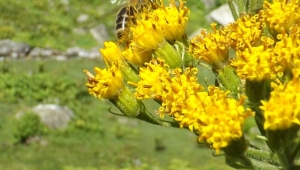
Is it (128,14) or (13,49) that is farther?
(13,49)

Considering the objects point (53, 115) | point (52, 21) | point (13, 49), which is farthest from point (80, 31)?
point (53, 115)

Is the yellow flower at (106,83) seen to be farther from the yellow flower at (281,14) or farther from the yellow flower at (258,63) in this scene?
the yellow flower at (281,14)

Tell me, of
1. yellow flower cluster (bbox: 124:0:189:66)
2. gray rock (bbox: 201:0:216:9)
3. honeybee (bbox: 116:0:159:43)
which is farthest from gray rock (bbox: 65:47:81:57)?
yellow flower cluster (bbox: 124:0:189:66)

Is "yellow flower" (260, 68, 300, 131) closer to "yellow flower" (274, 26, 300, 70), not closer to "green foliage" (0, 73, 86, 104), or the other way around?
"yellow flower" (274, 26, 300, 70)

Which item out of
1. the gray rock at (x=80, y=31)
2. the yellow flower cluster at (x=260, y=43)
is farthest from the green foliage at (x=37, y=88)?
the yellow flower cluster at (x=260, y=43)

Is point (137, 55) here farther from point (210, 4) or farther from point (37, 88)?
point (210, 4)
